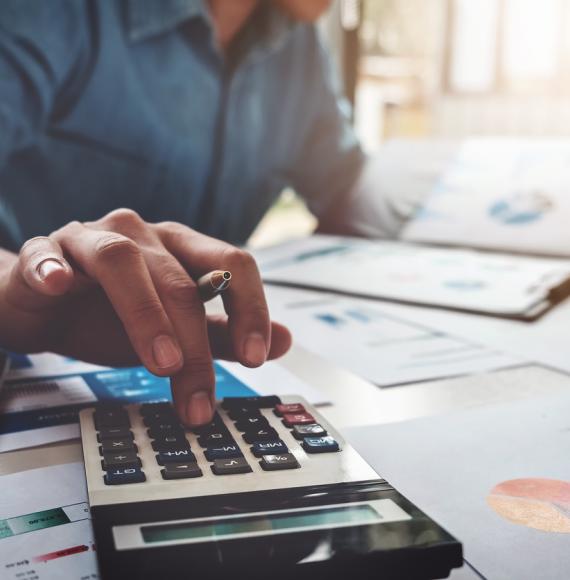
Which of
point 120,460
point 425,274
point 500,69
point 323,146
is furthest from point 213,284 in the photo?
point 500,69

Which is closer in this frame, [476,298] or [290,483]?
[290,483]

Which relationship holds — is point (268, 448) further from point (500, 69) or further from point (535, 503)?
point (500, 69)

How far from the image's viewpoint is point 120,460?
36 cm

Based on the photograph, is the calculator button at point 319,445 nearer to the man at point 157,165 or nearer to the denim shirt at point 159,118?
the man at point 157,165

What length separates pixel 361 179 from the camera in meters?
1.32

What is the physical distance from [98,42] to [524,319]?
677 millimetres

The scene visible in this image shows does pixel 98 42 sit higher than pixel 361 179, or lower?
higher

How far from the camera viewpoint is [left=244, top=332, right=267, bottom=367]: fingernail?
1.54ft

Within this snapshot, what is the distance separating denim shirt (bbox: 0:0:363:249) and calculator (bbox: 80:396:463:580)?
51cm

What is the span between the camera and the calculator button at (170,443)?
0.38 metres

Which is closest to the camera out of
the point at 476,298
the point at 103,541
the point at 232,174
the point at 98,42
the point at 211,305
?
the point at 103,541

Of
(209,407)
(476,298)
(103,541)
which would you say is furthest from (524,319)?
(103,541)

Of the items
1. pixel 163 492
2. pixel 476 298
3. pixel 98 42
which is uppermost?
pixel 98 42

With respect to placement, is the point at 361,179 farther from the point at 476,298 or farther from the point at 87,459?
the point at 87,459
